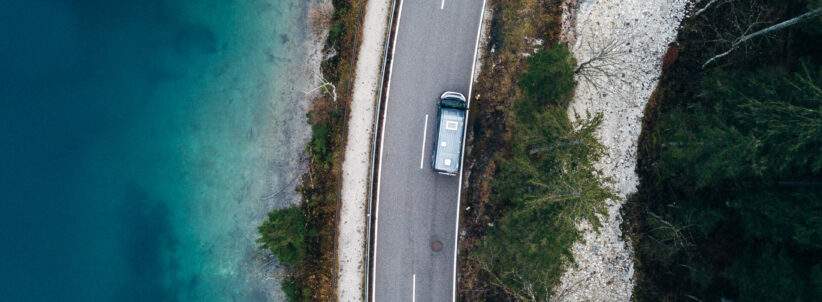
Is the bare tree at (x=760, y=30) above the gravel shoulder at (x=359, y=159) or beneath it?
above

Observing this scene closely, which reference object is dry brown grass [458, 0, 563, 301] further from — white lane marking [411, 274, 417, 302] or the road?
white lane marking [411, 274, 417, 302]

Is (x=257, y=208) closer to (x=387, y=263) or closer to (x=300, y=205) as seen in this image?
(x=300, y=205)

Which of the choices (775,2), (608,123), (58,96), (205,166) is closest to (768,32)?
(775,2)

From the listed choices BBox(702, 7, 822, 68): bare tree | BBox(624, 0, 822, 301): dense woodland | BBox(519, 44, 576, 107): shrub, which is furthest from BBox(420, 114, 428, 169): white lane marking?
BBox(702, 7, 822, 68): bare tree

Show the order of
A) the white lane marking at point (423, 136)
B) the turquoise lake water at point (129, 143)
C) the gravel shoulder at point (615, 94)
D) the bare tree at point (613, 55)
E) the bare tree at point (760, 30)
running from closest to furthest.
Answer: the bare tree at point (760, 30) < the bare tree at point (613, 55) < the gravel shoulder at point (615, 94) < the white lane marking at point (423, 136) < the turquoise lake water at point (129, 143)

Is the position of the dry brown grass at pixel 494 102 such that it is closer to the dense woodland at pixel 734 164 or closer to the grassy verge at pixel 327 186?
the grassy verge at pixel 327 186

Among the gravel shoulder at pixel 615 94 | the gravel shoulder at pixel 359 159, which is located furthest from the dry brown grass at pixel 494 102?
the gravel shoulder at pixel 359 159

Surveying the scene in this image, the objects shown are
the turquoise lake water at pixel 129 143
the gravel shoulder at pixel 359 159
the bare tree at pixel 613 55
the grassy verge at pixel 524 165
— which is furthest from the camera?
the turquoise lake water at pixel 129 143
